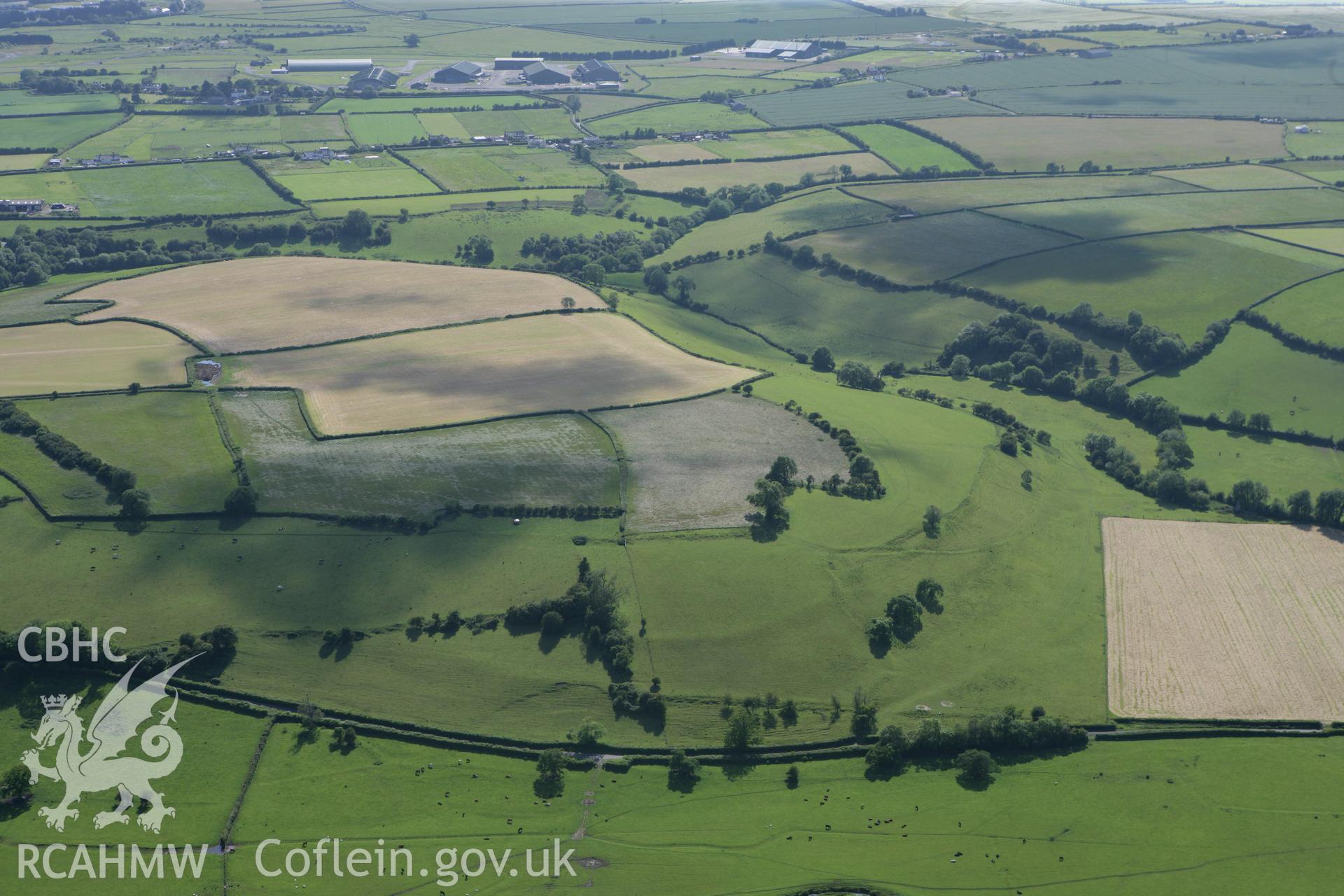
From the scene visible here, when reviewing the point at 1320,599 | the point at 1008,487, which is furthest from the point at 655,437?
the point at 1320,599

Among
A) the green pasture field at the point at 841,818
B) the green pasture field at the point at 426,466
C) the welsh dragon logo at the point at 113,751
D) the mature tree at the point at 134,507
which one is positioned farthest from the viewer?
the green pasture field at the point at 426,466

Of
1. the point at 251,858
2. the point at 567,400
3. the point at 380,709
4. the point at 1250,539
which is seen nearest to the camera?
the point at 251,858

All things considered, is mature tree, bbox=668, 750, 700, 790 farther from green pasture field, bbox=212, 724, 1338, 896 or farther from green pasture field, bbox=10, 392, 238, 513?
green pasture field, bbox=10, 392, 238, 513

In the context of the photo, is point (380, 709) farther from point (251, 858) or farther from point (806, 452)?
point (806, 452)

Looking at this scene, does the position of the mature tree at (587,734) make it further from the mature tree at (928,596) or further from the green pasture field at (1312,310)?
the green pasture field at (1312,310)

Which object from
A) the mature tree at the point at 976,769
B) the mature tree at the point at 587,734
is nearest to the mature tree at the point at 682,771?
the mature tree at the point at 587,734

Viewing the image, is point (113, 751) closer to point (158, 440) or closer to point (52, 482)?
point (52, 482)
